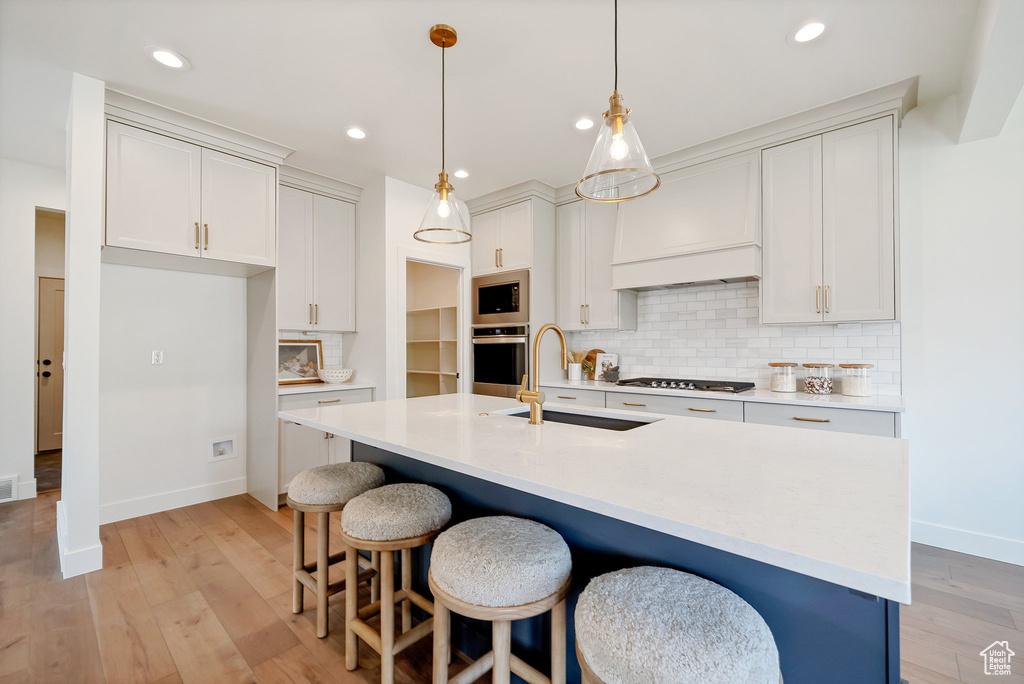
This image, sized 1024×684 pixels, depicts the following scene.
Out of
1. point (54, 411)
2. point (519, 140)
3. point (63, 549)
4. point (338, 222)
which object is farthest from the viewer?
point (54, 411)

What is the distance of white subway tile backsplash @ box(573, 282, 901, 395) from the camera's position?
109 inches

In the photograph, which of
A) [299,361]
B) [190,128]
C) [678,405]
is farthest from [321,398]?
[678,405]

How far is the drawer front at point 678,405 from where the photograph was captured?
2.78m

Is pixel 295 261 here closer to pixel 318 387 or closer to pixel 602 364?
pixel 318 387

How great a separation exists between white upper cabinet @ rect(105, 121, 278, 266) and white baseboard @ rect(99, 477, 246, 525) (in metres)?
1.73

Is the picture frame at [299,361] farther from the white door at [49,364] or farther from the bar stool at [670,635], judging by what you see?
the bar stool at [670,635]

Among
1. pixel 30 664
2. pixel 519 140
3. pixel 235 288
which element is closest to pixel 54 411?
pixel 235 288

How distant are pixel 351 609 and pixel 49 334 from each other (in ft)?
17.4

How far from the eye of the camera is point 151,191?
105 inches

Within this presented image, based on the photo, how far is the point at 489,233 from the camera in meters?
4.18

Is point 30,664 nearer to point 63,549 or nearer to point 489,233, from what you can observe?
point 63,549

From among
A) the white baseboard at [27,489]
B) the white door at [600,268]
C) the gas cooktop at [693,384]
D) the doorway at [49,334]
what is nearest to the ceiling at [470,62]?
the white door at [600,268]

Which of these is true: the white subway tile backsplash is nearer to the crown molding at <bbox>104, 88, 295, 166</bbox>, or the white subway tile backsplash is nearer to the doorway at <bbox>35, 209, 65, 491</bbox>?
the crown molding at <bbox>104, 88, 295, 166</bbox>

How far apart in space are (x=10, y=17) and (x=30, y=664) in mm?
2599
